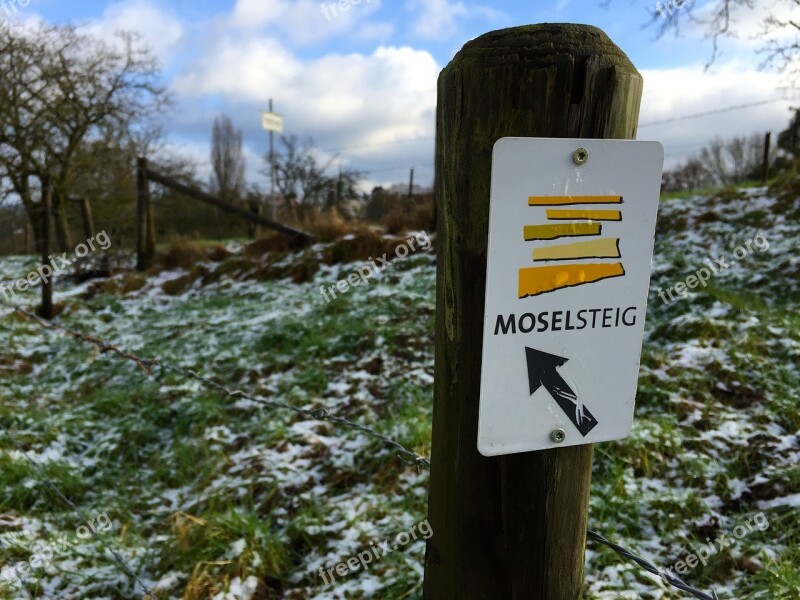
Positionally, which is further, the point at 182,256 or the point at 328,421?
the point at 182,256

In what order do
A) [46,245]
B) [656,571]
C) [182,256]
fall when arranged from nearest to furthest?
[656,571], [46,245], [182,256]

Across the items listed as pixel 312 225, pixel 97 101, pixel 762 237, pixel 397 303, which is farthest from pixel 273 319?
pixel 97 101

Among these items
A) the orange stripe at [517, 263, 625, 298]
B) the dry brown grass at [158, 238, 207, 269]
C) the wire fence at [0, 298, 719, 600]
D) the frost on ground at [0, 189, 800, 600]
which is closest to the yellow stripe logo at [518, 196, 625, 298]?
the orange stripe at [517, 263, 625, 298]

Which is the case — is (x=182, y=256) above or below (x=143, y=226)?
below

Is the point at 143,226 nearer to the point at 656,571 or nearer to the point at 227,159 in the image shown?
the point at 656,571

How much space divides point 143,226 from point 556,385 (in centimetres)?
1062

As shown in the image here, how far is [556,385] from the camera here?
33.2 inches

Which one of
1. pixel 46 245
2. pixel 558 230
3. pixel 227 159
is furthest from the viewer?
pixel 227 159

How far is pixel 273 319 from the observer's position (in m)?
6.03

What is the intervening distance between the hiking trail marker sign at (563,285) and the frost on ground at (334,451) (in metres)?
A: 1.50

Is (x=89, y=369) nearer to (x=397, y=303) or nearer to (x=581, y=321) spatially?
(x=397, y=303)

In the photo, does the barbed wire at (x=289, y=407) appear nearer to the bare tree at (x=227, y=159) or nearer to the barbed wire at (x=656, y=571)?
the barbed wire at (x=656, y=571)

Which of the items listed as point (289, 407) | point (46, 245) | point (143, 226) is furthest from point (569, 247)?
point (143, 226)

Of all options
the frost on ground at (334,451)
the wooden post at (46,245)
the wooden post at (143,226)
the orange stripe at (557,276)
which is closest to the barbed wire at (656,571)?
the orange stripe at (557,276)
